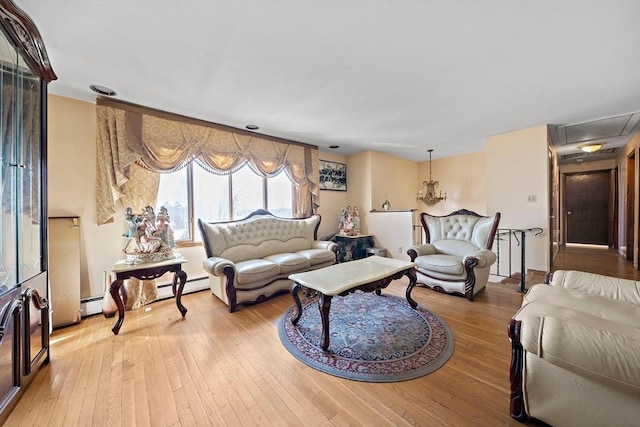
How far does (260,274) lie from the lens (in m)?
2.92

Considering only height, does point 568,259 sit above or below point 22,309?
below

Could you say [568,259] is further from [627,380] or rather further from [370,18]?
[370,18]

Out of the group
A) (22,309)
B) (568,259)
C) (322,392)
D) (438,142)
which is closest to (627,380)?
(322,392)

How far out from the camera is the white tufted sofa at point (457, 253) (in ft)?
9.69

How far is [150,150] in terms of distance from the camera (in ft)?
9.98

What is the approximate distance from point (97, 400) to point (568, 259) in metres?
7.52

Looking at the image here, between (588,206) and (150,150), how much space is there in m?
10.2

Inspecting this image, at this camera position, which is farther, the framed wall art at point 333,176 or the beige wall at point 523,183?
the framed wall art at point 333,176

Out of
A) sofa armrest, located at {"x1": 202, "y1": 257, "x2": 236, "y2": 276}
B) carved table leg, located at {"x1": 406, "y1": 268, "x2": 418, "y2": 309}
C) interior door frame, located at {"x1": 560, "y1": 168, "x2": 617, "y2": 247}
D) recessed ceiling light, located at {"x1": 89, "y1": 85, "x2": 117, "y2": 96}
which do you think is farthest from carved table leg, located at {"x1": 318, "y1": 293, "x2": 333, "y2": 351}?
interior door frame, located at {"x1": 560, "y1": 168, "x2": 617, "y2": 247}

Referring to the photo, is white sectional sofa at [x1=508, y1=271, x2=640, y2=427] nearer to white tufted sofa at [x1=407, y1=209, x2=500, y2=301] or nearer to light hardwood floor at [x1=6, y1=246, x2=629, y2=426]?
light hardwood floor at [x1=6, y1=246, x2=629, y2=426]

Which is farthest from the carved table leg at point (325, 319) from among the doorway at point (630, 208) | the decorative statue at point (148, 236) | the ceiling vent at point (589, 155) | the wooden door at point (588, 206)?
the wooden door at point (588, 206)

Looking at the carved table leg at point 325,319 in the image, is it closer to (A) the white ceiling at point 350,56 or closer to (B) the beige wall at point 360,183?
(A) the white ceiling at point 350,56

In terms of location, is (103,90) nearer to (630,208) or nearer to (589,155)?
(630,208)

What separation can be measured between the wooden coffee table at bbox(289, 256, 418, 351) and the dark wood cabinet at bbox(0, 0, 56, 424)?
71.1 inches
